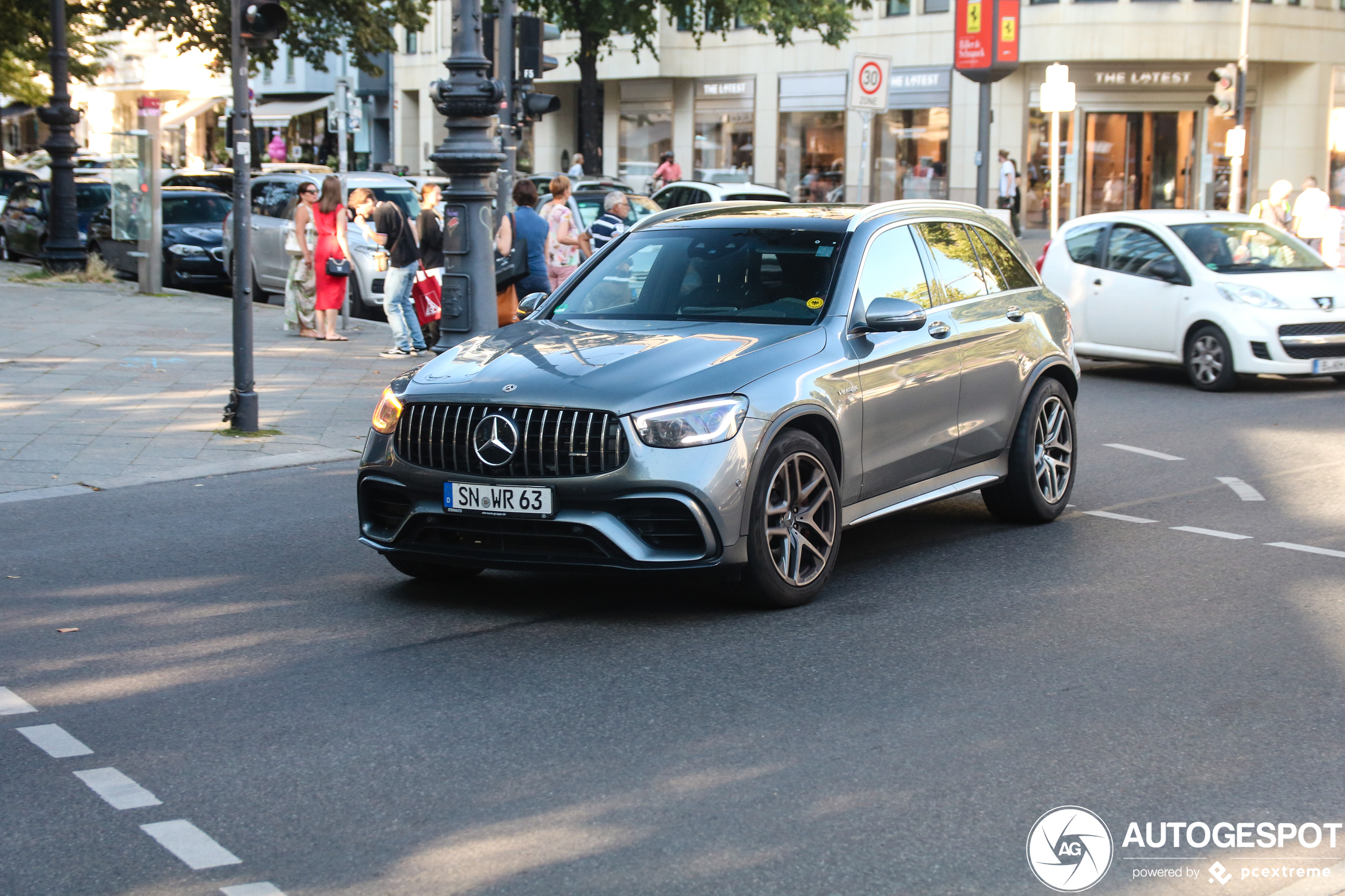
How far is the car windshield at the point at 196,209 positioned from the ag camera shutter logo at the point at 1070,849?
21601 millimetres

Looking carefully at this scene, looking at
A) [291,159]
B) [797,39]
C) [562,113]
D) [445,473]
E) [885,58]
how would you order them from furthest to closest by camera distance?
[291,159] < [562,113] < [797,39] < [885,58] < [445,473]

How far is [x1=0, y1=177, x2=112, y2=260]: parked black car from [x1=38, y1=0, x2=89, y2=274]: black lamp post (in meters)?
2.43

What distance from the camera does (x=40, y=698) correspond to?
551 centimetres

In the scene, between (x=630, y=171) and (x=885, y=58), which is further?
(x=630, y=171)

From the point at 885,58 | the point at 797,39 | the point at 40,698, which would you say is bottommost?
the point at 40,698

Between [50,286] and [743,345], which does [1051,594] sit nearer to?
[743,345]

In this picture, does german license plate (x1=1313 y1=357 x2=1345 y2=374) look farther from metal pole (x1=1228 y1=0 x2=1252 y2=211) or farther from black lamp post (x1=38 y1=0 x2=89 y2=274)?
metal pole (x1=1228 y1=0 x2=1252 y2=211)

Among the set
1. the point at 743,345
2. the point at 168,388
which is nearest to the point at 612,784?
the point at 743,345

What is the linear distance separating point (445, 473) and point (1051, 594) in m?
2.59

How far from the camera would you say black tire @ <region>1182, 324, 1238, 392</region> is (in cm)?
1469

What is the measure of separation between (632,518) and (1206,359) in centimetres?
1006

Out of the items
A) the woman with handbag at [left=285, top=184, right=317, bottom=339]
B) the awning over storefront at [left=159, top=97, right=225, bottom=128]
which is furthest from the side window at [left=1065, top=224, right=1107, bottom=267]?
the awning over storefront at [left=159, top=97, right=225, bottom=128]

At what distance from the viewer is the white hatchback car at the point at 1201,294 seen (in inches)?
575

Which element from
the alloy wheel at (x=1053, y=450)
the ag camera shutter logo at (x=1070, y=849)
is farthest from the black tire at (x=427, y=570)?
the ag camera shutter logo at (x=1070, y=849)
